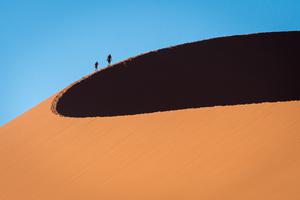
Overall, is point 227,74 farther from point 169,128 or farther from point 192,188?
point 192,188

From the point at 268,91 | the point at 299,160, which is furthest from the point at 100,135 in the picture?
the point at 268,91

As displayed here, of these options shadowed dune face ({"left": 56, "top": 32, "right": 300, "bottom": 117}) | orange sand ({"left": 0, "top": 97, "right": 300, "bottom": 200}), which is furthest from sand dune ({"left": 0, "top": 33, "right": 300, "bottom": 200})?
shadowed dune face ({"left": 56, "top": 32, "right": 300, "bottom": 117})

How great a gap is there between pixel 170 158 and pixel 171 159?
26 mm

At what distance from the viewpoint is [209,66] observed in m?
15.9

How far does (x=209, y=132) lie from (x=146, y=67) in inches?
364

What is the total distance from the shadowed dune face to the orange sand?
23.8 ft

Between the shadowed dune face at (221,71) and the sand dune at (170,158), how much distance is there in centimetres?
713

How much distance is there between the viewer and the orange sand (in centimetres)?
552

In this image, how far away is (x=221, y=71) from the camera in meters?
15.9

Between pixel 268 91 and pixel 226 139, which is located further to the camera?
pixel 268 91

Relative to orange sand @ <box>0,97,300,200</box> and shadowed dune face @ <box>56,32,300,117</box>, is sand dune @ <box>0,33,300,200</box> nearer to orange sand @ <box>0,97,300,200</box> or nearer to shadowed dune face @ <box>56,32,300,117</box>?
orange sand @ <box>0,97,300,200</box>

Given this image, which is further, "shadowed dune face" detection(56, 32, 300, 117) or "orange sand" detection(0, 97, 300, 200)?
"shadowed dune face" detection(56, 32, 300, 117)

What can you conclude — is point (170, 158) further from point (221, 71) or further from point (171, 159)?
point (221, 71)

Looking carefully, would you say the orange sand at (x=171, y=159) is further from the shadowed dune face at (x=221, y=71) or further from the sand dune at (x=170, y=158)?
the shadowed dune face at (x=221, y=71)
